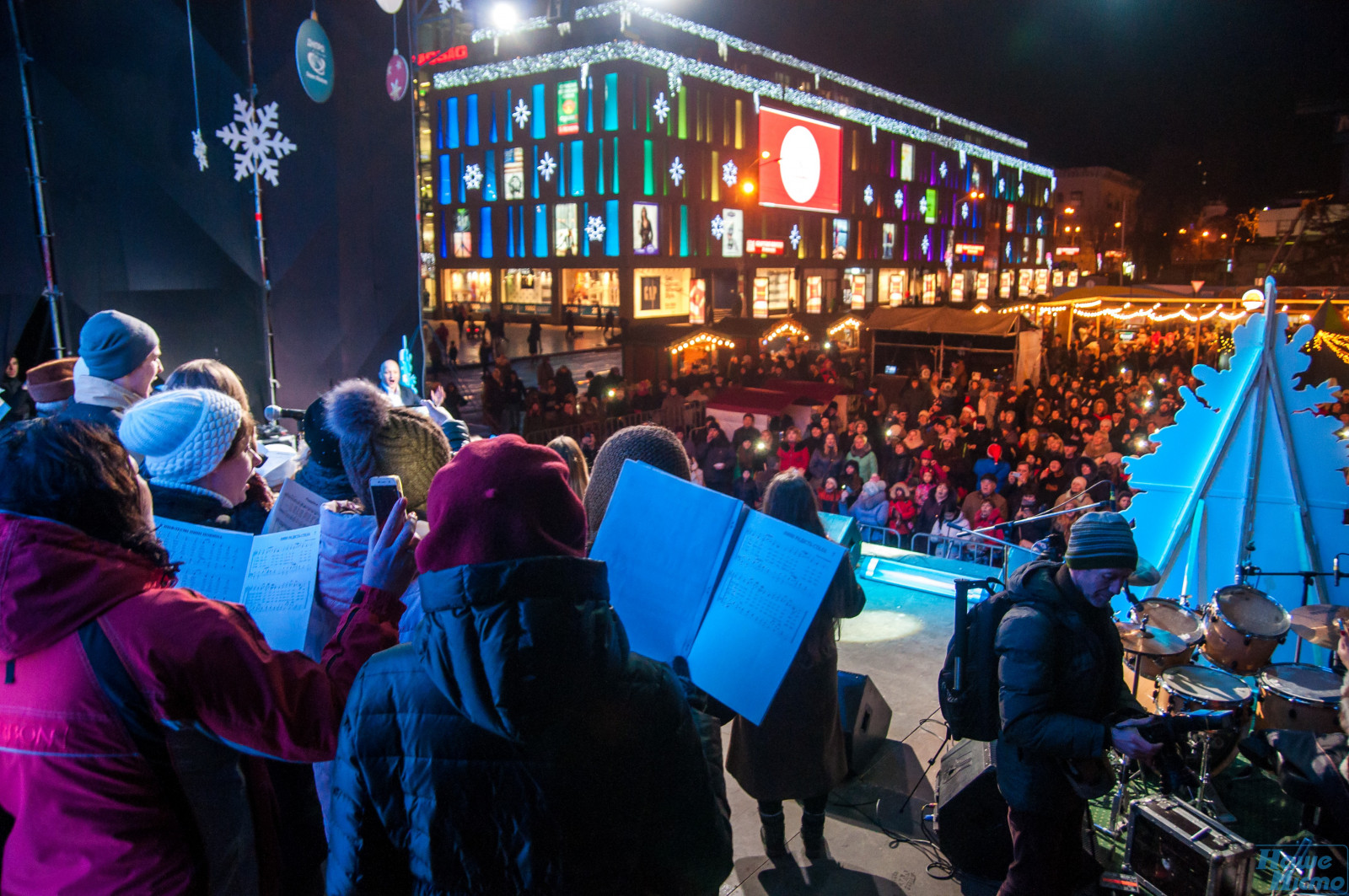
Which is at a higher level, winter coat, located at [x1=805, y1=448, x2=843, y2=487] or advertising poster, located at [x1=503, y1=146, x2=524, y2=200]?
advertising poster, located at [x1=503, y1=146, x2=524, y2=200]

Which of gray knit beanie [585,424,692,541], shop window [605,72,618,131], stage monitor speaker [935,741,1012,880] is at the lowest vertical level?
stage monitor speaker [935,741,1012,880]

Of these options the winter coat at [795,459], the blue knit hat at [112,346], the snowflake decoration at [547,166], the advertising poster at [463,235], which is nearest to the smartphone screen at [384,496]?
the blue knit hat at [112,346]

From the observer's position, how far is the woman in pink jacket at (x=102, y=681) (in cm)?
140

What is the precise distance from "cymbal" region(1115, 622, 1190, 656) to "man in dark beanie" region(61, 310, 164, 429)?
17.0 ft

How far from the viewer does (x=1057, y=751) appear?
2.53m

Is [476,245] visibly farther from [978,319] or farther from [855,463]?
[855,463]

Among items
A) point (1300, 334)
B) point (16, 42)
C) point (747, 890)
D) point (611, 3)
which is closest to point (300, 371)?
point (16, 42)

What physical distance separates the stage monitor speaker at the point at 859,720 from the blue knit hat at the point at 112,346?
391 centimetres

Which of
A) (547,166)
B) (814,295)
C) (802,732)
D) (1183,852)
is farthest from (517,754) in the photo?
(814,295)

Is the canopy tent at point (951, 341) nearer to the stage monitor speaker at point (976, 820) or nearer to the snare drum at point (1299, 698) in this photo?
the snare drum at point (1299, 698)

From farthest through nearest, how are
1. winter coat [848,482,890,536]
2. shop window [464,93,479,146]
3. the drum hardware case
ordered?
shop window [464,93,479,146] < winter coat [848,482,890,536] < the drum hardware case

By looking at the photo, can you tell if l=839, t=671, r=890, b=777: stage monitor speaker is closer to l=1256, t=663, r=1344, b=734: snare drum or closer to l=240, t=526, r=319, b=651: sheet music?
l=1256, t=663, r=1344, b=734: snare drum

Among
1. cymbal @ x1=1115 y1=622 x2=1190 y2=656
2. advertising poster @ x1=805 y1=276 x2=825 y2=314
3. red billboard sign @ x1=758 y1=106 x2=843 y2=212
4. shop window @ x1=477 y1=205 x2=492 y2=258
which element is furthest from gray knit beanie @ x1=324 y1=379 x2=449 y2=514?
advertising poster @ x1=805 y1=276 x2=825 y2=314

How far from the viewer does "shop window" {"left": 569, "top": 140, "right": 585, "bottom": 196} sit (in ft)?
109
